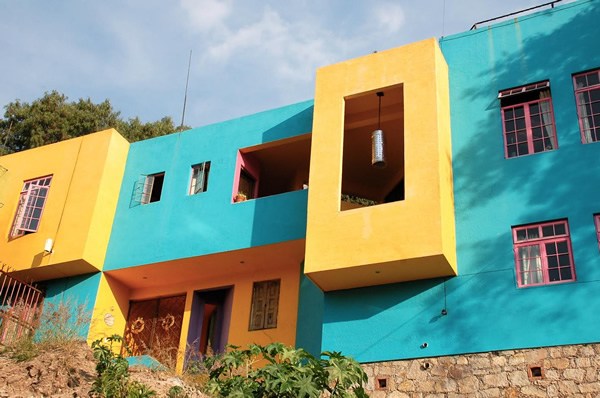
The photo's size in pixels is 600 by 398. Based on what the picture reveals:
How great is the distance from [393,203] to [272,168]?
19.8ft

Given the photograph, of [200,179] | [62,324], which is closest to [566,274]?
[200,179]

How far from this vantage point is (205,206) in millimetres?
18922

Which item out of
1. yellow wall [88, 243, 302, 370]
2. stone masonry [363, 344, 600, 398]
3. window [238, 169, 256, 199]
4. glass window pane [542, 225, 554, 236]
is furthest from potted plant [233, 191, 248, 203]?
glass window pane [542, 225, 554, 236]

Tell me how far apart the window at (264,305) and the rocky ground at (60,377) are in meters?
3.31

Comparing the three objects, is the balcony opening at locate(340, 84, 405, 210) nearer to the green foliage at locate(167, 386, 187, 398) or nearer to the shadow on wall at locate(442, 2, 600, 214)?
the shadow on wall at locate(442, 2, 600, 214)

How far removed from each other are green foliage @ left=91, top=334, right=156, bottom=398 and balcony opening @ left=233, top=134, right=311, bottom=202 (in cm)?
596

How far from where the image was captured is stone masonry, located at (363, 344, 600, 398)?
12.9m

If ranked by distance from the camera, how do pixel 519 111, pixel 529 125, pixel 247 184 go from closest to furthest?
pixel 529 125 < pixel 519 111 < pixel 247 184

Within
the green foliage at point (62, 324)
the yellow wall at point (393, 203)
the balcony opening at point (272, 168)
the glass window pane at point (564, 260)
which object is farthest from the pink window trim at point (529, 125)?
the green foliage at point (62, 324)

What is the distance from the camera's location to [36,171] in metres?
21.6

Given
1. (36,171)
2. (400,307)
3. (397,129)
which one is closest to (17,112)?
(36,171)

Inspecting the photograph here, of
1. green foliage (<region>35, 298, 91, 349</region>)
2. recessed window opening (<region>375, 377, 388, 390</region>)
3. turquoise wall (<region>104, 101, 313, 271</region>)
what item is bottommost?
recessed window opening (<region>375, 377, 388, 390</region>)

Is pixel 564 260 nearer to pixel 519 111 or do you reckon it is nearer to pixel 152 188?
pixel 519 111

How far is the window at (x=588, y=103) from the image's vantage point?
49.7ft
